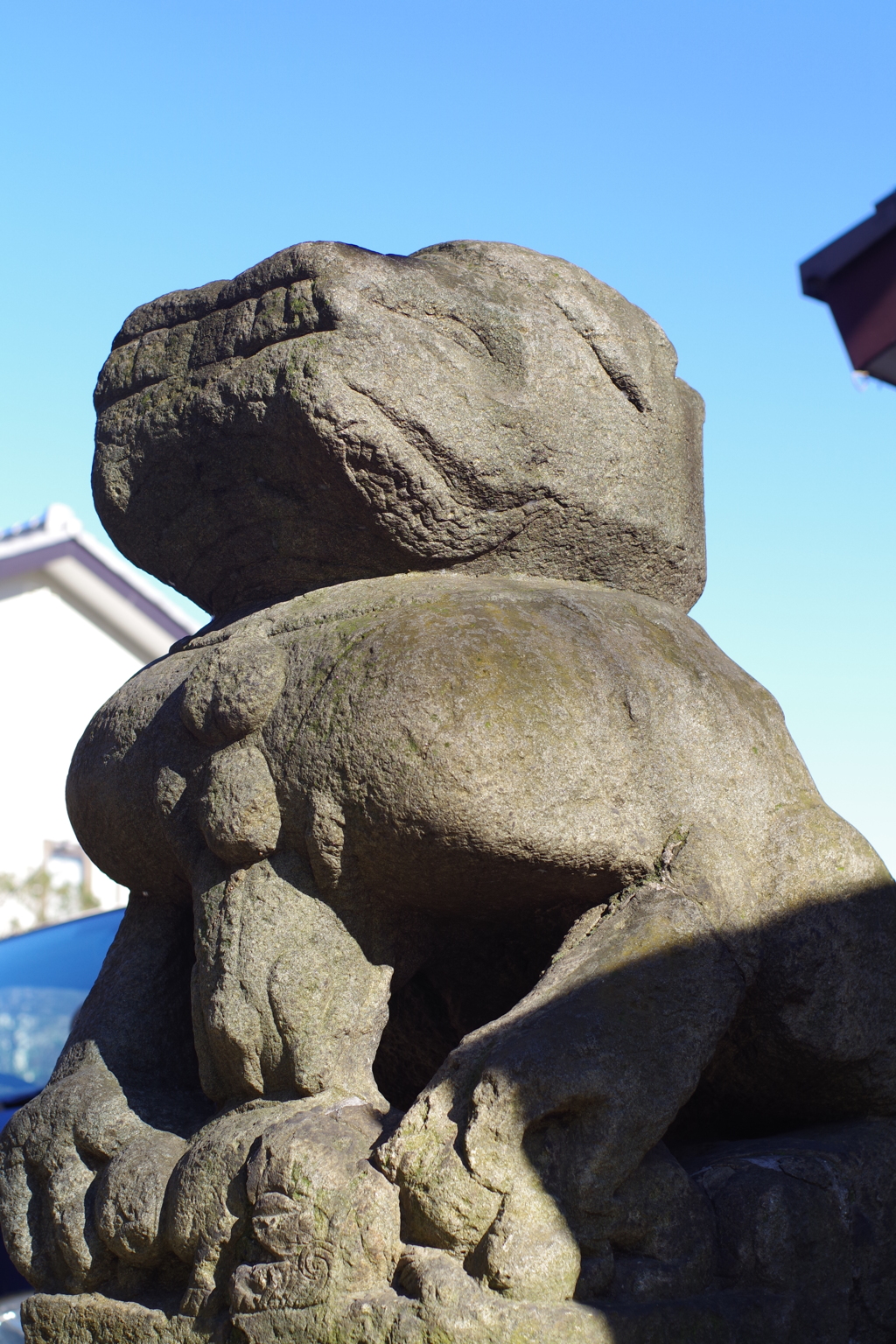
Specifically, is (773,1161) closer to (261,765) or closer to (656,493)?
(261,765)

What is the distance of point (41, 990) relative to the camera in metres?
5.68

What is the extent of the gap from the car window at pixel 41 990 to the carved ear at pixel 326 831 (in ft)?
10.5

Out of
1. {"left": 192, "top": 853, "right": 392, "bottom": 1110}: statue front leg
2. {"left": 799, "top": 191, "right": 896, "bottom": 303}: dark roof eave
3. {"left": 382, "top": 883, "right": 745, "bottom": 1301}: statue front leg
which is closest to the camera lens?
{"left": 382, "top": 883, "right": 745, "bottom": 1301}: statue front leg

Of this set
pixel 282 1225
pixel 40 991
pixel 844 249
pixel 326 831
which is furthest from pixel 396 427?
pixel 40 991

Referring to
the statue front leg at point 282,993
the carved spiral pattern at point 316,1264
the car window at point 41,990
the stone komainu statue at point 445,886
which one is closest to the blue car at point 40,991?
the car window at point 41,990

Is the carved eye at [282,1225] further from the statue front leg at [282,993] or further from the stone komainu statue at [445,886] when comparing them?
the statue front leg at [282,993]

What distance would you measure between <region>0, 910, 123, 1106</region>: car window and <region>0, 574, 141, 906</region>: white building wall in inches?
193

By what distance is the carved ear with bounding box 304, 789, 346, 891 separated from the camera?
6.62 feet

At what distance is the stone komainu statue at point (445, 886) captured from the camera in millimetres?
1725

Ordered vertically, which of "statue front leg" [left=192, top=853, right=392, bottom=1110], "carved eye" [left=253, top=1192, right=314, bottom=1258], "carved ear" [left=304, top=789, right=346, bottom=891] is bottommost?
"carved eye" [left=253, top=1192, right=314, bottom=1258]

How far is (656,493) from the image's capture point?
2.57 m

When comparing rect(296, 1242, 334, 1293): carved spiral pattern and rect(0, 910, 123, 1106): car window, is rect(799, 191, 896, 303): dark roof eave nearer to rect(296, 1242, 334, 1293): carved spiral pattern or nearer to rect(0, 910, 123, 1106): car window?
rect(296, 1242, 334, 1293): carved spiral pattern

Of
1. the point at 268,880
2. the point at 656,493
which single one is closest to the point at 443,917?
the point at 268,880

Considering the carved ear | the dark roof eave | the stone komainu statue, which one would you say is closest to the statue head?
the stone komainu statue
